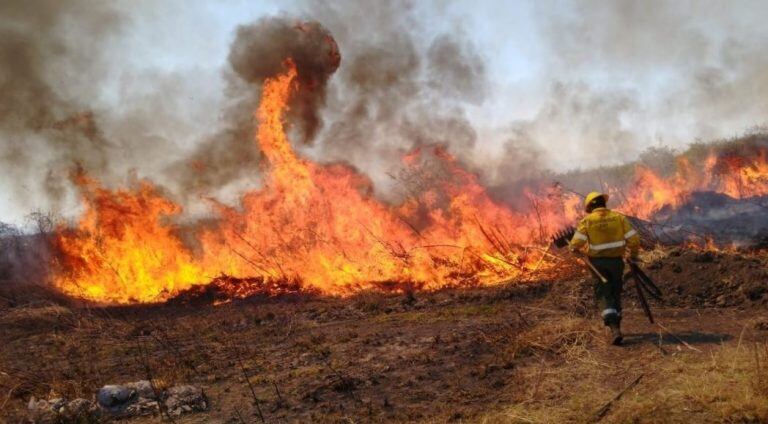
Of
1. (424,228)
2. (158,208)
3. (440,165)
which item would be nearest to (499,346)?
(424,228)

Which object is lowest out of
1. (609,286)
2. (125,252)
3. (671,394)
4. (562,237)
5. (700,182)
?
(671,394)

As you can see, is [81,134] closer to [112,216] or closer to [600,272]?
[112,216]

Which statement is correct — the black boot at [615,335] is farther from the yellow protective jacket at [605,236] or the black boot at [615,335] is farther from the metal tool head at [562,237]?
the metal tool head at [562,237]

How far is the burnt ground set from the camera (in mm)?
5316

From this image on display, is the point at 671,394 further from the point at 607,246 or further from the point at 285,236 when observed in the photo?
the point at 285,236

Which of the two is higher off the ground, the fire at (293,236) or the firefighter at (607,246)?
the fire at (293,236)

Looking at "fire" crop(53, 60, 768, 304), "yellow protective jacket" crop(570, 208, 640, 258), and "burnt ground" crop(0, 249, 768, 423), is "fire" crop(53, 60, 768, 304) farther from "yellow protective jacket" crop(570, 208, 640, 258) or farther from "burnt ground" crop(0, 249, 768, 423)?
"yellow protective jacket" crop(570, 208, 640, 258)

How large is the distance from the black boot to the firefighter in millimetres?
42

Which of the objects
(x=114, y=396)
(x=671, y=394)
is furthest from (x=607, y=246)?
(x=114, y=396)

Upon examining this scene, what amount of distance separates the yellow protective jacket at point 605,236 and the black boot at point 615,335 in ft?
3.37

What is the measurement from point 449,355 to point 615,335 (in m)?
2.45

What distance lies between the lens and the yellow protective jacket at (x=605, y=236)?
7.08 metres

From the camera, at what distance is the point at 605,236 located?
23.3 feet

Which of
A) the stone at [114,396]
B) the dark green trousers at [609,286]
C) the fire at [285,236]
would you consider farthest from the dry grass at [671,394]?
the fire at [285,236]
